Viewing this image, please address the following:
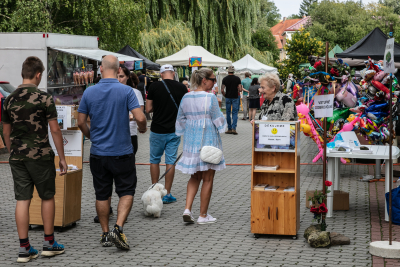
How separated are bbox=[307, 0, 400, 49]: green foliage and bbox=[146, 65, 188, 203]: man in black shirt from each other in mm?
43769

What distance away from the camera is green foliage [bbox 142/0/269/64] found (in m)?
28.7

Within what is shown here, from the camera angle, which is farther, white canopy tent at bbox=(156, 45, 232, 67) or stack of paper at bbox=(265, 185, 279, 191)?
white canopy tent at bbox=(156, 45, 232, 67)

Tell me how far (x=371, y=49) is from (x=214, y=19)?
50.3 feet

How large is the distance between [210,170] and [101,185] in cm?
153

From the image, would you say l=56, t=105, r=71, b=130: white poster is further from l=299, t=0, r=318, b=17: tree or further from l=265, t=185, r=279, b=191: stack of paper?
l=299, t=0, r=318, b=17: tree

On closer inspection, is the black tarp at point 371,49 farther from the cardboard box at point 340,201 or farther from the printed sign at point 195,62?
the cardboard box at point 340,201

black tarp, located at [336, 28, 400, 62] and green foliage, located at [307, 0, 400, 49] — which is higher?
green foliage, located at [307, 0, 400, 49]

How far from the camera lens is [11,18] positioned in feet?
65.5

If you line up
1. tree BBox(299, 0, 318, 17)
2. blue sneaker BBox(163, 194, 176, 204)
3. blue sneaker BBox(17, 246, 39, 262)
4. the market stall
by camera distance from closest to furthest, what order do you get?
blue sneaker BBox(17, 246, 39, 262), blue sneaker BBox(163, 194, 176, 204), the market stall, tree BBox(299, 0, 318, 17)

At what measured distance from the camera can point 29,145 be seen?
505 cm

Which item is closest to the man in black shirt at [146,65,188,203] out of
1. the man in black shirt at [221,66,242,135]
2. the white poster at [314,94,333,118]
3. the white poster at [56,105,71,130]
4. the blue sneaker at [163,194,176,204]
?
the blue sneaker at [163,194,176,204]

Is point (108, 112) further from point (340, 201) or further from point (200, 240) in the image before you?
point (340, 201)

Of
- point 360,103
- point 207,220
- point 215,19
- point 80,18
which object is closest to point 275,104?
point 207,220

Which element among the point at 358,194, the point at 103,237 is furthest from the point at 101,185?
the point at 358,194
